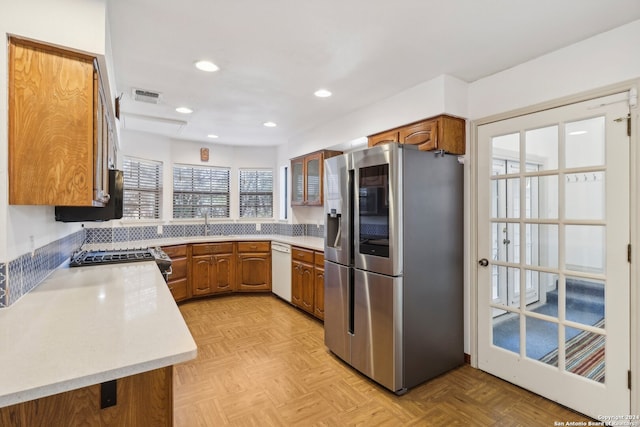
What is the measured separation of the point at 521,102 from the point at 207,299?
4445 mm

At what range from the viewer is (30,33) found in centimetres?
136

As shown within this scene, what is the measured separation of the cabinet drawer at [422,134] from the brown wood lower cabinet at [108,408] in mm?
2345

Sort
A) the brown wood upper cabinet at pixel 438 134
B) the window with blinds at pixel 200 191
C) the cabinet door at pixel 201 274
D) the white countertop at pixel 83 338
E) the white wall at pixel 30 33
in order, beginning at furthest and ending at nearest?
the window with blinds at pixel 200 191
the cabinet door at pixel 201 274
the brown wood upper cabinet at pixel 438 134
the white wall at pixel 30 33
the white countertop at pixel 83 338

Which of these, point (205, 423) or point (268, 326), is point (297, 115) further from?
point (205, 423)

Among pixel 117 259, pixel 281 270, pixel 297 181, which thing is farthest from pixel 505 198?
pixel 117 259

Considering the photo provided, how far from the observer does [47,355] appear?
94 cm

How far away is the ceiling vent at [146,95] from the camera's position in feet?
9.49

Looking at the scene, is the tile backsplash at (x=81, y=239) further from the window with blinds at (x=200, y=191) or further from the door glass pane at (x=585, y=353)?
the door glass pane at (x=585, y=353)

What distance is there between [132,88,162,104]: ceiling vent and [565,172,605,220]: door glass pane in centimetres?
344

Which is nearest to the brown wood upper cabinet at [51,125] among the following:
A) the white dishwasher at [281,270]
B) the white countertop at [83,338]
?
the white countertop at [83,338]

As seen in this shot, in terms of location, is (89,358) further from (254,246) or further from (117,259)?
(254,246)

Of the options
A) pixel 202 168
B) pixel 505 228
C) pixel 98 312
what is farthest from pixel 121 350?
pixel 202 168

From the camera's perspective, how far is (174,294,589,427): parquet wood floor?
1995 millimetres

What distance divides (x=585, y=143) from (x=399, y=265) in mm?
1447
